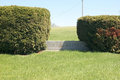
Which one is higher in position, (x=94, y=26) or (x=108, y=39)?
(x=94, y=26)

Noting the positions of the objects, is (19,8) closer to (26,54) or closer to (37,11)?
(37,11)

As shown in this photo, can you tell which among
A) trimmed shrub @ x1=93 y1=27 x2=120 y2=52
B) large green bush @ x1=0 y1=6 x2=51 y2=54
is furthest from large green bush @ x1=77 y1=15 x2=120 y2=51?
large green bush @ x1=0 y1=6 x2=51 y2=54

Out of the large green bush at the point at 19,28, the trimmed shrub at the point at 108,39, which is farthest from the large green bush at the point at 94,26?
the large green bush at the point at 19,28

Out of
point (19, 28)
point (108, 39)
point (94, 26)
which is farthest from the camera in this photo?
point (94, 26)

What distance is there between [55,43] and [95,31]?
9.98 feet

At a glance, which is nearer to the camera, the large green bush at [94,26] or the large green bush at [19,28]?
the large green bush at [19,28]

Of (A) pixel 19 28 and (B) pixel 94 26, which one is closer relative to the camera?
(A) pixel 19 28

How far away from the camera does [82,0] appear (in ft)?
105

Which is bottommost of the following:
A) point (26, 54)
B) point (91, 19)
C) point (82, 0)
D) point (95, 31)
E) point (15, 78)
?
point (26, 54)

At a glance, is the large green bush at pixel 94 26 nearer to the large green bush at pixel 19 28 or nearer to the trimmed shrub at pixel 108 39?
the trimmed shrub at pixel 108 39

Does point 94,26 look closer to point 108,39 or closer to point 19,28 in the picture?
point 108,39

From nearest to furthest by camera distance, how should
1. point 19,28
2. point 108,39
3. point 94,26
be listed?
point 19,28 → point 108,39 → point 94,26

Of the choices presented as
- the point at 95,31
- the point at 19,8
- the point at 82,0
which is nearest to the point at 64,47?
the point at 95,31

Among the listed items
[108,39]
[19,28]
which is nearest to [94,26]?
[108,39]
